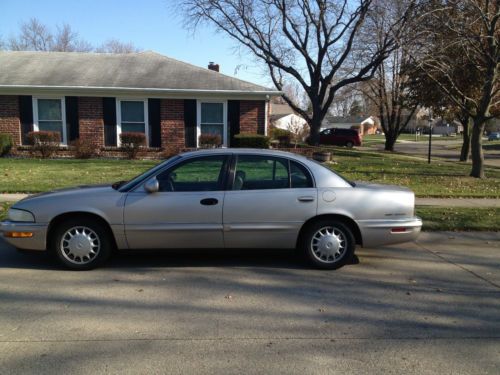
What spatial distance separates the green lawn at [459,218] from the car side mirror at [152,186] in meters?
4.97

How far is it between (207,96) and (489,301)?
51.8ft

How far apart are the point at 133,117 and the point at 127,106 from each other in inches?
20.7

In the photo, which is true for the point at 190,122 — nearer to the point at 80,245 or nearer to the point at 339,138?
the point at 80,245

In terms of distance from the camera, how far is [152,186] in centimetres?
532

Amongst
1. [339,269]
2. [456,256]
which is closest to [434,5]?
[456,256]

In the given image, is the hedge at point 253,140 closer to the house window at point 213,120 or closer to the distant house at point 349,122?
the house window at point 213,120

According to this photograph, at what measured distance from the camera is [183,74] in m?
20.4

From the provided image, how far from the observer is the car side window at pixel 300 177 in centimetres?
561

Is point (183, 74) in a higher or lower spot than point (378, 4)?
lower

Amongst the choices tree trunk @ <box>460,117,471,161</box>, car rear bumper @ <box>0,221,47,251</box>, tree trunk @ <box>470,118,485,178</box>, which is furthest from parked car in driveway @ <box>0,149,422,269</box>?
tree trunk @ <box>460,117,471,161</box>

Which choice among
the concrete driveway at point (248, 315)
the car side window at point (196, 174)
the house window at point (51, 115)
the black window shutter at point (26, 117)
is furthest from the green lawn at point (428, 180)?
the black window shutter at point (26, 117)

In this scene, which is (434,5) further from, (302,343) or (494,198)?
(302,343)

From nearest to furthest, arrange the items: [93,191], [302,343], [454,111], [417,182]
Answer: [302,343]
[93,191]
[417,182]
[454,111]

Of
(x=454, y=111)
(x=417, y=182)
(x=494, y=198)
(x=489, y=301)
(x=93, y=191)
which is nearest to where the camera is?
(x=489, y=301)
